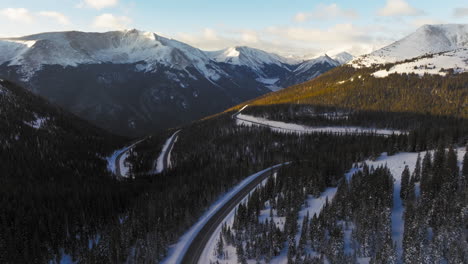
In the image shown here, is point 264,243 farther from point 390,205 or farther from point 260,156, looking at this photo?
point 260,156

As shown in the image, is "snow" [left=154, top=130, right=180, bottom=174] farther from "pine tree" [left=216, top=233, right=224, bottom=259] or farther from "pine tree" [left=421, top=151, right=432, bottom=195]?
"pine tree" [left=421, top=151, right=432, bottom=195]

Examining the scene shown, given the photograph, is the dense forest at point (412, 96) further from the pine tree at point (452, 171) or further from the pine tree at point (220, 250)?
the pine tree at point (220, 250)

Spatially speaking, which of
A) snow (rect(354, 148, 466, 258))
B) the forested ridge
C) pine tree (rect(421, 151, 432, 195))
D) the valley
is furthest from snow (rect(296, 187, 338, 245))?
pine tree (rect(421, 151, 432, 195))

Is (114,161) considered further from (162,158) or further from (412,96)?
(412,96)

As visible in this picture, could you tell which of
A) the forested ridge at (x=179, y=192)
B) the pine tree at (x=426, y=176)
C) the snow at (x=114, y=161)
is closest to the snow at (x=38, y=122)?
the forested ridge at (x=179, y=192)

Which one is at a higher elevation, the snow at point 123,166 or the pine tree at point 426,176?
the pine tree at point 426,176

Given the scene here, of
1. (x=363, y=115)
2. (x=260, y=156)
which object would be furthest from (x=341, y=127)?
(x=260, y=156)

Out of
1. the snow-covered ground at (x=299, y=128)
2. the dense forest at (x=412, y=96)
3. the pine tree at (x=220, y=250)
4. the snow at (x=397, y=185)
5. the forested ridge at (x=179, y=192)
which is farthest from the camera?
the dense forest at (x=412, y=96)

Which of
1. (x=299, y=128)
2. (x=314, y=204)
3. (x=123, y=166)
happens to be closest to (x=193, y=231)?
(x=314, y=204)
